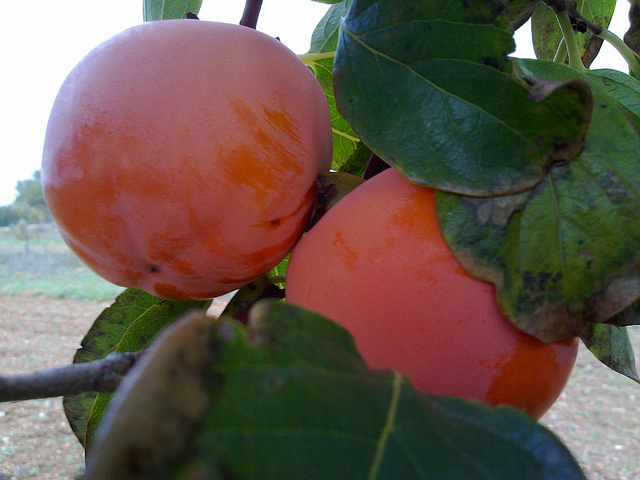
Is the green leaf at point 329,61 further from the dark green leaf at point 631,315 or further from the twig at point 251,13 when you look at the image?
the dark green leaf at point 631,315

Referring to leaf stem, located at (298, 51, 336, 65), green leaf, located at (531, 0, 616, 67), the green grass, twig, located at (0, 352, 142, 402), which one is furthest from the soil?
twig, located at (0, 352, 142, 402)

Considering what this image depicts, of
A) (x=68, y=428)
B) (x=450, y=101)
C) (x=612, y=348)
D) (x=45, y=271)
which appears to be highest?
(x=450, y=101)

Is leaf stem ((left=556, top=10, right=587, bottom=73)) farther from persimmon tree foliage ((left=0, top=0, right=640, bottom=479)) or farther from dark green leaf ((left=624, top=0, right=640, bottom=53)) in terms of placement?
dark green leaf ((left=624, top=0, right=640, bottom=53))

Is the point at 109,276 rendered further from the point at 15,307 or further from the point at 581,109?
the point at 15,307

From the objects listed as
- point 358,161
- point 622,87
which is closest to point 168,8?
point 358,161

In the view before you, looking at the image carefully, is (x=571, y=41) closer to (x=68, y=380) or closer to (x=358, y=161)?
(x=358, y=161)

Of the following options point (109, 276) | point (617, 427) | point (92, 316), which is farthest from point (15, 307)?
point (109, 276)
